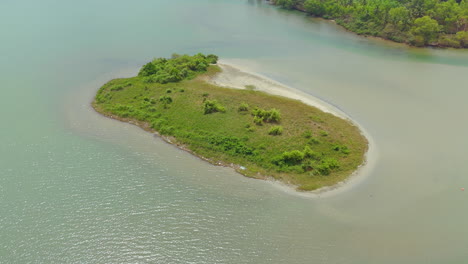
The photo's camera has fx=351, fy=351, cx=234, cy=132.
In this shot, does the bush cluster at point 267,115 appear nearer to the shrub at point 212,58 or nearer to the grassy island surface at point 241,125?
the grassy island surface at point 241,125

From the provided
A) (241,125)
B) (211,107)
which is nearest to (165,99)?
(211,107)

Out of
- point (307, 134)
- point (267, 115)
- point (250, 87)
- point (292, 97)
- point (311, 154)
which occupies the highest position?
point (250, 87)

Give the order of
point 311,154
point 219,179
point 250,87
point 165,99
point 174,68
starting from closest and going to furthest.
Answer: point 219,179 → point 311,154 → point 165,99 → point 250,87 → point 174,68

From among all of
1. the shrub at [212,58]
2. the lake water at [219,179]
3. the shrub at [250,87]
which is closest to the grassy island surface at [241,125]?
the shrub at [250,87]

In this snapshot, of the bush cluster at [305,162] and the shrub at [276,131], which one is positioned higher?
the shrub at [276,131]

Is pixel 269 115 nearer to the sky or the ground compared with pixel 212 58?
nearer to the ground

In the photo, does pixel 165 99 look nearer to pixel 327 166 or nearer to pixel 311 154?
pixel 311 154

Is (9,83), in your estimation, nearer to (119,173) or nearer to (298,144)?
(119,173)

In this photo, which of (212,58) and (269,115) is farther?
(212,58)
